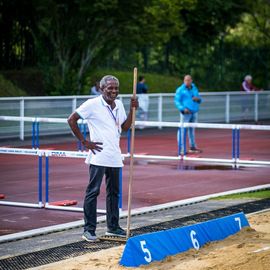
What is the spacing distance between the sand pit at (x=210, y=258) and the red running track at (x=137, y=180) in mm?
2253

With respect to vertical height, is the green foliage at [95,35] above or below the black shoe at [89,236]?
above

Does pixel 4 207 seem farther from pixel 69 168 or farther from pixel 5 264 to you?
pixel 69 168

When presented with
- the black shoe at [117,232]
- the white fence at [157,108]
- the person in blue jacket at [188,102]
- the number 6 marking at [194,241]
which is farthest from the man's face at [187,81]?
the number 6 marking at [194,241]

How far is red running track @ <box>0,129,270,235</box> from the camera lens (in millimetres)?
13555

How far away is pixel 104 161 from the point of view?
11.3 m

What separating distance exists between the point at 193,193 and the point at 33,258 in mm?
5992

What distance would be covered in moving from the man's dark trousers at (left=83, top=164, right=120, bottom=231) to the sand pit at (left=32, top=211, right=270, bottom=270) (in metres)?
0.61

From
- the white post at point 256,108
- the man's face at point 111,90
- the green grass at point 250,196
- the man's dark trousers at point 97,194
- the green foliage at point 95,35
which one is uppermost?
the green foliage at point 95,35

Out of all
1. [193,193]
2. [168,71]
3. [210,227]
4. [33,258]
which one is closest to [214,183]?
[193,193]

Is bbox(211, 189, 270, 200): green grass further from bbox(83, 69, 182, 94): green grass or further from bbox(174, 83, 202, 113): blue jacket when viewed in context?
bbox(83, 69, 182, 94): green grass

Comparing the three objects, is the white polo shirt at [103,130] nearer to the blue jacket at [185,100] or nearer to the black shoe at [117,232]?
the black shoe at [117,232]

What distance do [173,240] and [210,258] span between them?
19.1 inches

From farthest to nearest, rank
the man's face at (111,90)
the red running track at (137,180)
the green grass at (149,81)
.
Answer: the green grass at (149,81) < the red running track at (137,180) < the man's face at (111,90)

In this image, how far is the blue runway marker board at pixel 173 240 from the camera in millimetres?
9836
